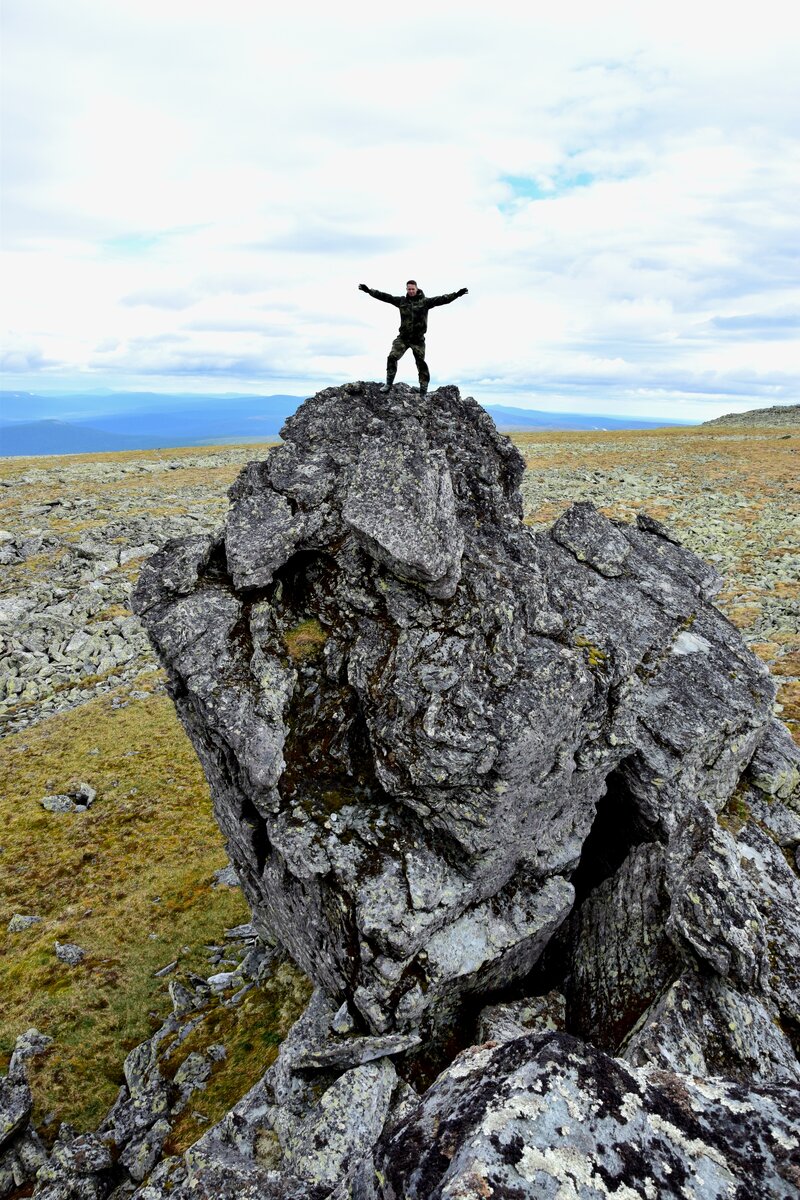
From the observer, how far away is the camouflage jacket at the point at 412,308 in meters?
21.9

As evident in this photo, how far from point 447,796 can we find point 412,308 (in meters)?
→ 15.9

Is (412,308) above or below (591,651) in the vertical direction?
above

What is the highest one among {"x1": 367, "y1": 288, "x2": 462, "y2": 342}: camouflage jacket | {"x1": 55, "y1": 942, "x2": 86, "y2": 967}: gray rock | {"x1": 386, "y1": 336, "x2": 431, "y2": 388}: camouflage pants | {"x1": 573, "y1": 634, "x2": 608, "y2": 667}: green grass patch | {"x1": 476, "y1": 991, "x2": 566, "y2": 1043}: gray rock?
{"x1": 367, "y1": 288, "x2": 462, "y2": 342}: camouflage jacket

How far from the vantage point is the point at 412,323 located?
72.6ft

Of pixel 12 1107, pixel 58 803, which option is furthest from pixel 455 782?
pixel 58 803

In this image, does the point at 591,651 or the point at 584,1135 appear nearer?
the point at 584,1135

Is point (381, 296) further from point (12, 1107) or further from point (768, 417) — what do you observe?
point (768, 417)

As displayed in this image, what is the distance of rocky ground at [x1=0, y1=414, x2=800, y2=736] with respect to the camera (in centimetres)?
4281

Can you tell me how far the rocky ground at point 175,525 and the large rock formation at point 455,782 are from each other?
1538 centimetres

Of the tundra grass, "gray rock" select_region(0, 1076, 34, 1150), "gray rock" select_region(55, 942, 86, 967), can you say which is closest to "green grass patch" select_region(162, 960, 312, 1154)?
the tundra grass

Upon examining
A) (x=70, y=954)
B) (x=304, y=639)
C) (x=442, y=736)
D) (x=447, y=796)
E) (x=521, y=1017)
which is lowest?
(x=70, y=954)

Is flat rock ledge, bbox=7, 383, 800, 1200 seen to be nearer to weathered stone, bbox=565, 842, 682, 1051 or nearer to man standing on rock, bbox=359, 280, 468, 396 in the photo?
weathered stone, bbox=565, 842, 682, 1051

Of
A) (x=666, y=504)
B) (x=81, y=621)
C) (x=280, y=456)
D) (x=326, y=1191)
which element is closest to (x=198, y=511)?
(x=81, y=621)

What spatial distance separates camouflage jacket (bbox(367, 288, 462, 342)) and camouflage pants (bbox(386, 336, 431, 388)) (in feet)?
0.81
